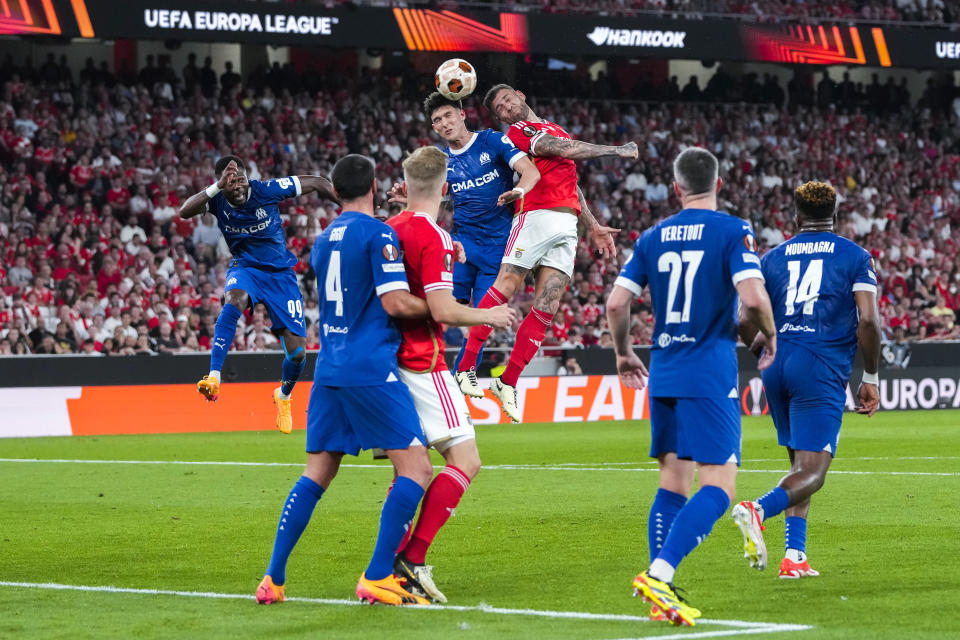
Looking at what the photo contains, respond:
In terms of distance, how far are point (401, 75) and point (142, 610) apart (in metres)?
29.1

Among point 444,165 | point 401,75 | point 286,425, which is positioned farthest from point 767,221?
point 444,165

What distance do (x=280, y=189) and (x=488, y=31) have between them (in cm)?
1988

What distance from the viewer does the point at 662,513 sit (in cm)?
739

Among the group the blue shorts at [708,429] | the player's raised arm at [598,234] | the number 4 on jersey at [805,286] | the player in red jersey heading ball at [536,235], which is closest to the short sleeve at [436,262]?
the blue shorts at [708,429]

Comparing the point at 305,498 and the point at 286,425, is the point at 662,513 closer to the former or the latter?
the point at 305,498

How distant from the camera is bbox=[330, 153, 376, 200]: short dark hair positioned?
24.4ft

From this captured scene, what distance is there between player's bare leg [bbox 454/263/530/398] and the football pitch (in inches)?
43.1

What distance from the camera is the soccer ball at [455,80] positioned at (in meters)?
10.2

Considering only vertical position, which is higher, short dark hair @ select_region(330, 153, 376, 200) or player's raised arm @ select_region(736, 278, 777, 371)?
short dark hair @ select_region(330, 153, 376, 200)

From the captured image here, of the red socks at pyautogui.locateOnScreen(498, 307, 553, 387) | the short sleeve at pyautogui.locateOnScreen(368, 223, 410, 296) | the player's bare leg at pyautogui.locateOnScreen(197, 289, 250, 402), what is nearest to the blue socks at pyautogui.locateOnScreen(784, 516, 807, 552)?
the short sleeve at pyautogui.locateOnScreen(368, 223, 410, 296)

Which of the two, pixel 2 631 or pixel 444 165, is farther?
pixel 444 165

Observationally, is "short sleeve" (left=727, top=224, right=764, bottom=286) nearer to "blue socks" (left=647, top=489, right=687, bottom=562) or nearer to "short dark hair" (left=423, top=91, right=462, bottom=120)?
"blue socks" (left=647, top=489, right=687, bottom=562)

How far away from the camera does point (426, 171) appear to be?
294 inches

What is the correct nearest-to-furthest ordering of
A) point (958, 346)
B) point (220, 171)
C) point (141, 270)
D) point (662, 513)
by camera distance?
point (662, 513) < point (220, 171) < point (141, 270) < point (958, 346)
